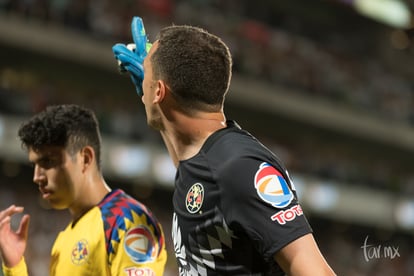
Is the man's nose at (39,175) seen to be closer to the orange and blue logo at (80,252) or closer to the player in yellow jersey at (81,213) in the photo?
the player in yellow jersey at (81,213)

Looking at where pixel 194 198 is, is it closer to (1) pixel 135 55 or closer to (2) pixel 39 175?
(1) pixel 135 55

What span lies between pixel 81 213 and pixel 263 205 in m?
1.56

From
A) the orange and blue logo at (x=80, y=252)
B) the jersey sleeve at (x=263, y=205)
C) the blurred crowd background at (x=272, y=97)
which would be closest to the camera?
the jersey sleeve at (x=263, y=205)

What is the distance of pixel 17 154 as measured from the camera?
1427 cm

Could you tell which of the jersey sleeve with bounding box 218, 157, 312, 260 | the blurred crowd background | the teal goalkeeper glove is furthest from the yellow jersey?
the blurred crowd background

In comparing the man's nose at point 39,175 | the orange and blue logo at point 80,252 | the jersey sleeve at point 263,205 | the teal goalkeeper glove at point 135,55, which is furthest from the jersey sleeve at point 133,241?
the jersey sleeve at point 263,205

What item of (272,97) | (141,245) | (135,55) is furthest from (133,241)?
(272,97)

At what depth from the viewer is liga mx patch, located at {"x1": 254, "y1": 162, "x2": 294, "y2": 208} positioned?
1.91 meters

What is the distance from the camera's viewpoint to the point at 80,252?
3.11 metres

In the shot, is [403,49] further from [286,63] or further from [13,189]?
[13,189]

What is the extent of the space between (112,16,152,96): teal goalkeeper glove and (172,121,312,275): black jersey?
0.56 meters

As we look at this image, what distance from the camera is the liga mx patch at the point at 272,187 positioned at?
6.27 feet

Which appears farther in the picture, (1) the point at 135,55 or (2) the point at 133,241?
(2) the point at 133,241

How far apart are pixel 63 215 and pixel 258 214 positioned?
12.0 m
